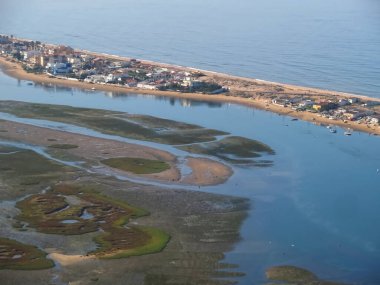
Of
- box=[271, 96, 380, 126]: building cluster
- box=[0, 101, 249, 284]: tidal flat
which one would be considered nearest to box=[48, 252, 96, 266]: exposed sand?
box=[0, 101, 249, 284]: tidal flat

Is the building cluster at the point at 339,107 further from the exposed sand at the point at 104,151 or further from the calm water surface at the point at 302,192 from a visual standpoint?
the exposed sand at the point at 104,151

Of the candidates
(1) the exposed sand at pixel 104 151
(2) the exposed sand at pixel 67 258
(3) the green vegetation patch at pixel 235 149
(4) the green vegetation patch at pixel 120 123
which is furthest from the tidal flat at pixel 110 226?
(4) the green vegetation patch at pixel 120 123

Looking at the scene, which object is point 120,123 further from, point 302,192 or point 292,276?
point 292,276

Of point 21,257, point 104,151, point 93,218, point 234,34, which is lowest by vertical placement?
point 21,257

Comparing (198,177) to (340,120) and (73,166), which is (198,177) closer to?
(73,166)

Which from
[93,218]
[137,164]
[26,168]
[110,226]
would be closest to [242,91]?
[137,164]

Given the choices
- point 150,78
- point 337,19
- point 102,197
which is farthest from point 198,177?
point 337,19

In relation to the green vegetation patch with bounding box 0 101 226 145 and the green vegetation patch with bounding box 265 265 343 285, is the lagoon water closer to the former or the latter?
the green vegetation patch with bounding box 265 265 343 285
